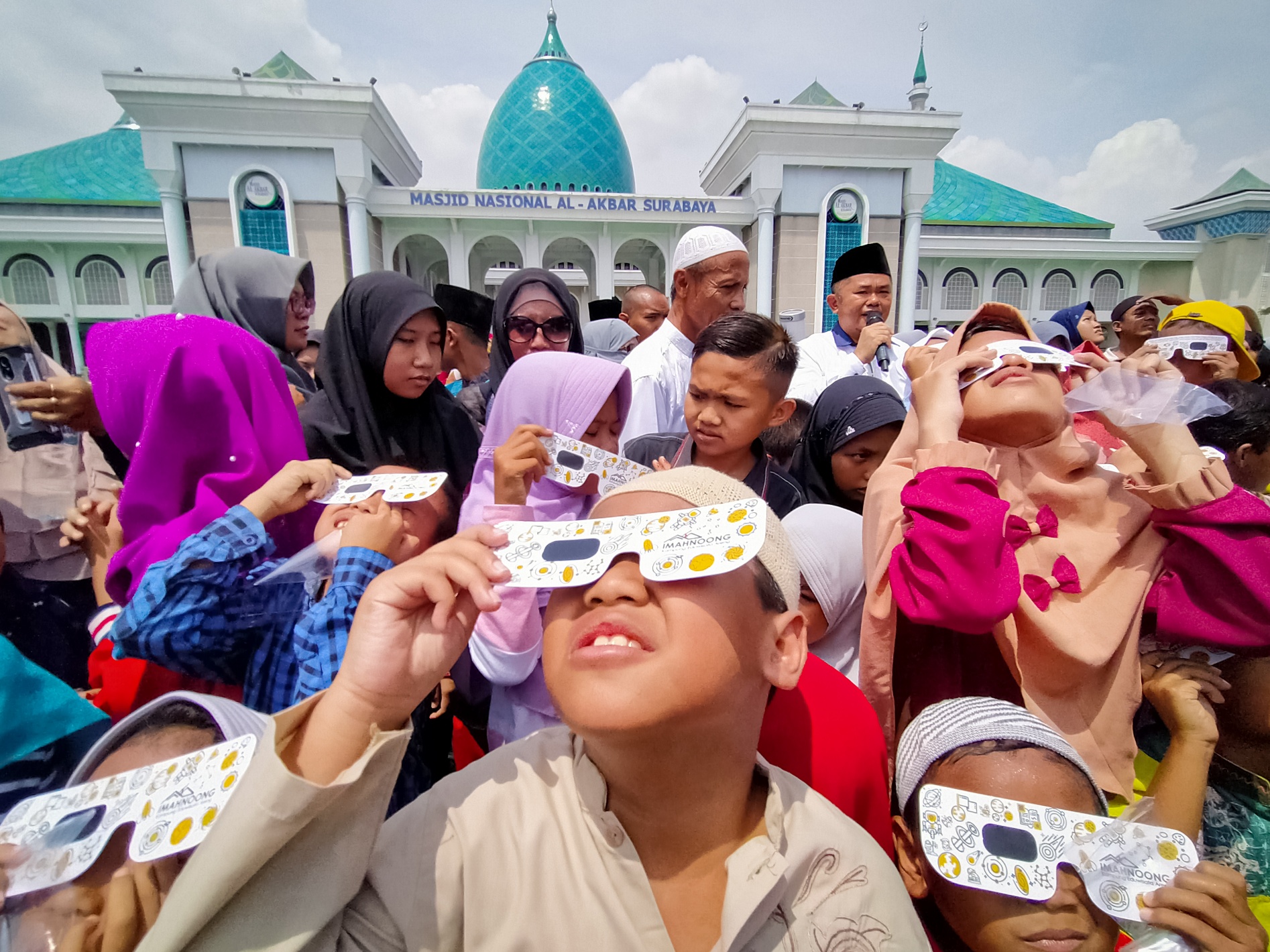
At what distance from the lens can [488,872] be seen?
0.95 meters

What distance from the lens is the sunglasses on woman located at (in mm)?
3535

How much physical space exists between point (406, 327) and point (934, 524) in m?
1.99

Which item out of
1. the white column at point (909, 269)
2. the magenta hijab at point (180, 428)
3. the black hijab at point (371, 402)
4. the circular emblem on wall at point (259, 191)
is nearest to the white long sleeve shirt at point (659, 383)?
the black hijab at point (371, 402)

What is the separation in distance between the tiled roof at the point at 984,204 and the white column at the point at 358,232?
2311 centimetres

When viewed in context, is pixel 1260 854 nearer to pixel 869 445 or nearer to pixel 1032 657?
pixel 1032 657

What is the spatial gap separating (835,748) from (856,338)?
3.78 meters

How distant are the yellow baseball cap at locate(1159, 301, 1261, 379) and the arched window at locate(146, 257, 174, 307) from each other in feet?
81.6

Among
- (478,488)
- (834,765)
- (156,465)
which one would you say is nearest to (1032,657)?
(834,765)

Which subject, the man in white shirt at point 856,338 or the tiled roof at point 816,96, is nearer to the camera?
the man in white shirt at point 856,338

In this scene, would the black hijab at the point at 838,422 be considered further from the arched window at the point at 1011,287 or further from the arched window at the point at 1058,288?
the arched window at the point at 1058,288

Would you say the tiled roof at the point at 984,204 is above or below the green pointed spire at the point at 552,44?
below

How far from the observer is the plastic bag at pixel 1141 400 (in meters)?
1.53

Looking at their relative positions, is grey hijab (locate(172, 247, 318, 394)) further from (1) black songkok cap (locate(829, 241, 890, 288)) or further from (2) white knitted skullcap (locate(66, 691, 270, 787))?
(1) black songkok cap (locate(829, 241, 890, 288))

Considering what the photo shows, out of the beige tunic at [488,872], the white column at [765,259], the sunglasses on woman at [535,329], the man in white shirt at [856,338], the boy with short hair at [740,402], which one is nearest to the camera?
the beige tunic at [488,872]
